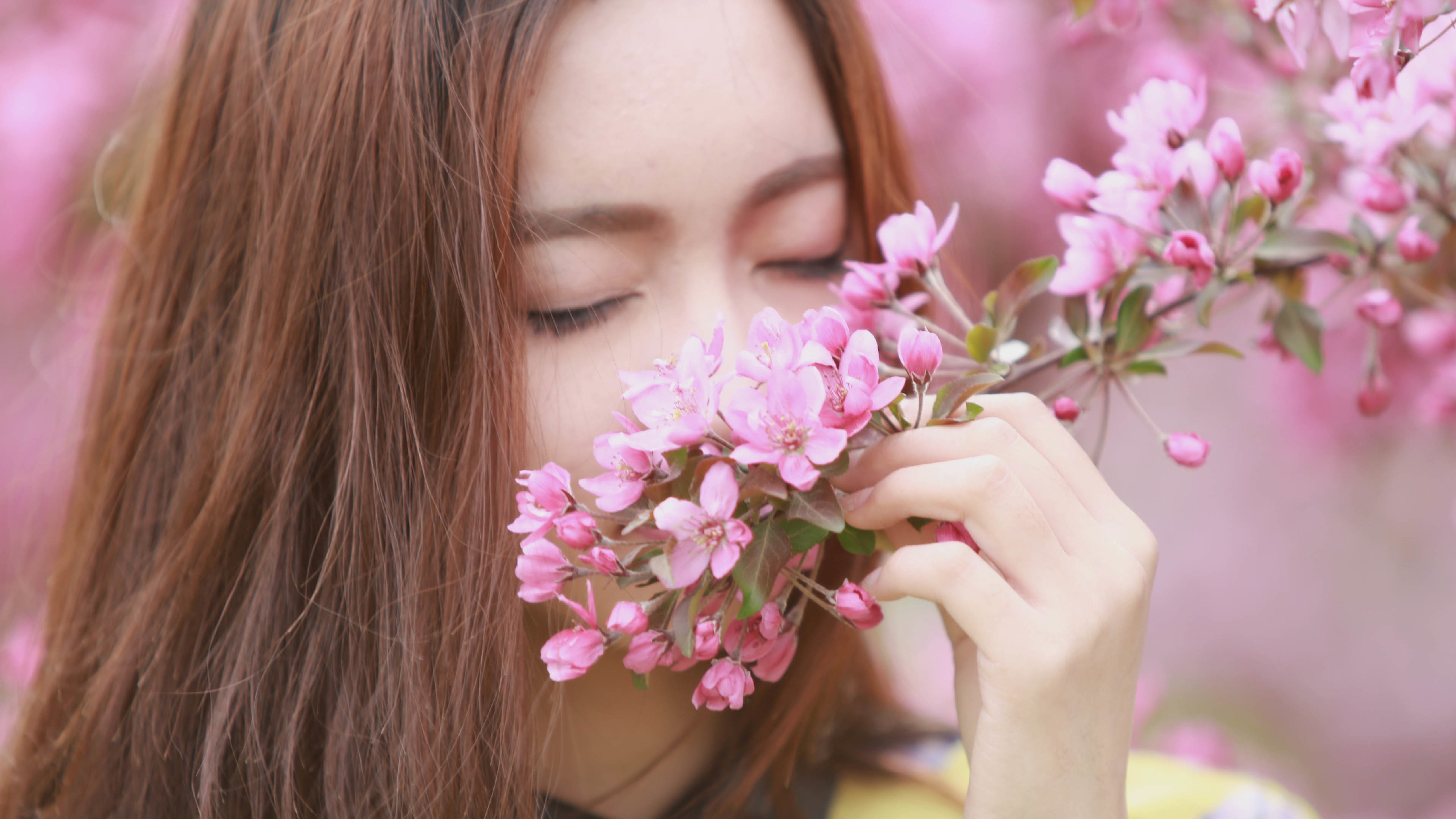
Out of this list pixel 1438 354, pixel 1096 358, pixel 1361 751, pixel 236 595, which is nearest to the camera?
pixel 1096 358

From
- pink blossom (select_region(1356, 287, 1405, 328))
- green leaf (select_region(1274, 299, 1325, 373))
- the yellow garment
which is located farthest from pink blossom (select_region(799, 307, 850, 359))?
the yellow garment

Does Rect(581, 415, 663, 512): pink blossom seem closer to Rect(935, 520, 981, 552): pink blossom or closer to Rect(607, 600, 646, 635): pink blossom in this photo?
Rect(607, 600, 646, 635): pink blossom

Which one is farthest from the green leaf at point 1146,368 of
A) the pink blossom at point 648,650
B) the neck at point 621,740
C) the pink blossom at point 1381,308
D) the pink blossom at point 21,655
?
the pink blossom at point 21,655

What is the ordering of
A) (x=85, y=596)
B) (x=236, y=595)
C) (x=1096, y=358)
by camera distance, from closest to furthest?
1. (x=1096, y=358)
2. (x=236, y=595)
3. (x=85, y=596)

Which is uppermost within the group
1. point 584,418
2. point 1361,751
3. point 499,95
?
point 499,95

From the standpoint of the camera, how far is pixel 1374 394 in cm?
95

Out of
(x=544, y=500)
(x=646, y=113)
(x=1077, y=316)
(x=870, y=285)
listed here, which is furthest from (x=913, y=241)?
(x=544, y=500)

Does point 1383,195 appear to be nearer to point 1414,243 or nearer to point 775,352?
point 1414,243

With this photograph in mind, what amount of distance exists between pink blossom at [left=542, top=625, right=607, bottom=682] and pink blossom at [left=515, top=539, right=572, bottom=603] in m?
0.03

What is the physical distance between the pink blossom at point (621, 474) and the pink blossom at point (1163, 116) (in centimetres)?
48

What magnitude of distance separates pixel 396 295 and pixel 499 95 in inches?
7.8

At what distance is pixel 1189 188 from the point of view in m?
0.83

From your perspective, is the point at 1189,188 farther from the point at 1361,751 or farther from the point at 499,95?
the point at 1361,751

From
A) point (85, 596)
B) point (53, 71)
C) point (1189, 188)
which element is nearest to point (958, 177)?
point (1189, 188)
